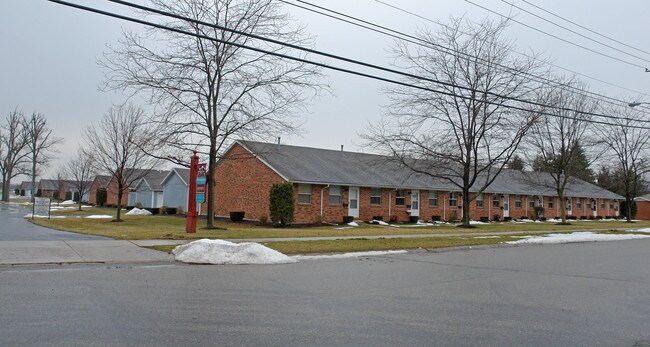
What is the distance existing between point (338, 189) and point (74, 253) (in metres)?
20.7

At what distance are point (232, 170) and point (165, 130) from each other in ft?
39.7

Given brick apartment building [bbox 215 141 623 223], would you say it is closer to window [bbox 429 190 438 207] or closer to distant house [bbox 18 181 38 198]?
window [bbox 429 190 438 207]

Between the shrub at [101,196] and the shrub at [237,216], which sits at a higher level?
the shrub at [101,196]

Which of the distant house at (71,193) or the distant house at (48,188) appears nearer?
the distant house at (71,193)

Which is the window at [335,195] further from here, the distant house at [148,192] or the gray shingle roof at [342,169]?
the distant house at [148,192]

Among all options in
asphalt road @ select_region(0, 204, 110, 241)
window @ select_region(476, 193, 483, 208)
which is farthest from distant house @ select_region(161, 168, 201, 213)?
window @ select_region(476, 193, 483, 208)

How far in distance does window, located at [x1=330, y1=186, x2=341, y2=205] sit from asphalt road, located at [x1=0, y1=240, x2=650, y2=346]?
751 inches

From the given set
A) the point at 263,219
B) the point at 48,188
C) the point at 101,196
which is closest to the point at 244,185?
the point at 263,219

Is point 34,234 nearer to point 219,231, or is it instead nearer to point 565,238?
point 219,231

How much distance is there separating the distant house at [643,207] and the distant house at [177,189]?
178 feet

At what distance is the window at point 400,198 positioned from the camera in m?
35.0

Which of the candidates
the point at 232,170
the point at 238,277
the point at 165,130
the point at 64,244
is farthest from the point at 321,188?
the point at 238,277

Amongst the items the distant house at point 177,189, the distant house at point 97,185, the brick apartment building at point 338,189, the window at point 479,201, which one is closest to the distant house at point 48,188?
the distant house at point 97,185

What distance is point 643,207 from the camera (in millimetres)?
64688
